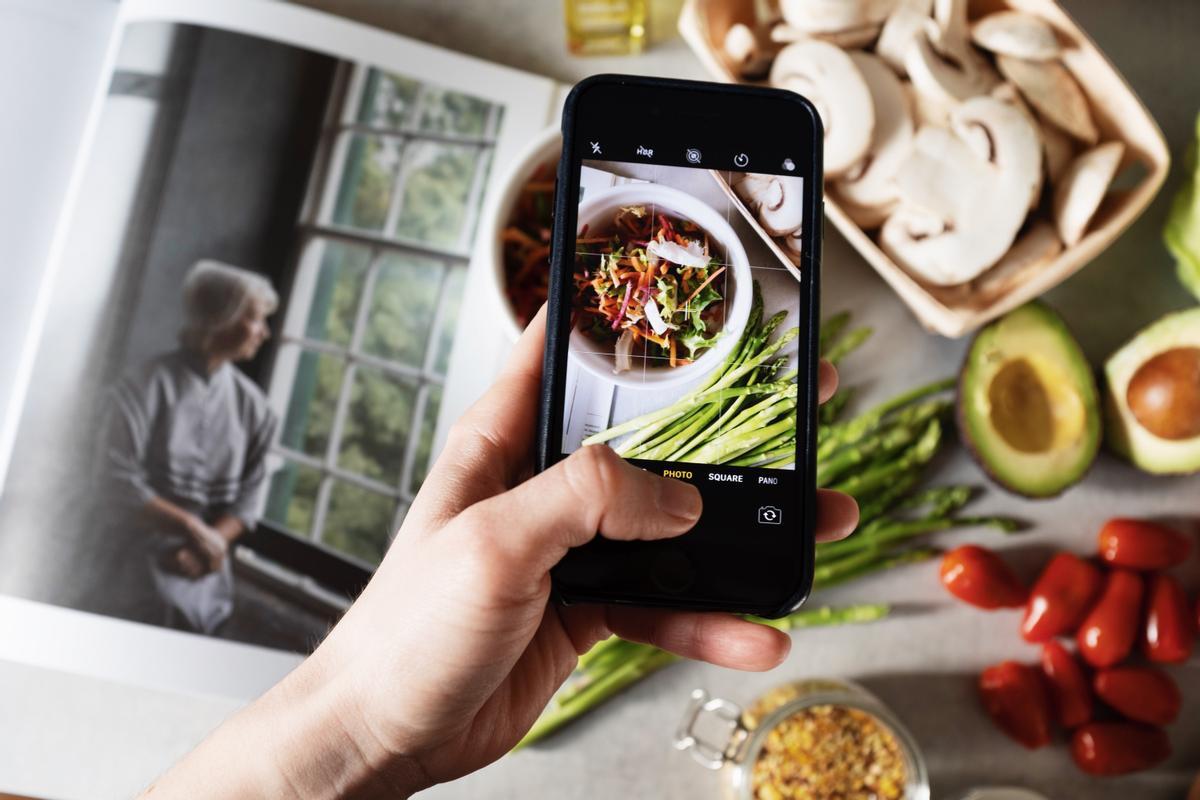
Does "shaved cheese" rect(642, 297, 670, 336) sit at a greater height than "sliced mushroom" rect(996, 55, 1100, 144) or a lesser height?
lesser

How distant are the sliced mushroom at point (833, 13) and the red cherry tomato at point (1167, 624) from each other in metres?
0.59

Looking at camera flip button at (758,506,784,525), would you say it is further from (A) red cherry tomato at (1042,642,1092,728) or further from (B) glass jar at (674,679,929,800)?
(A) red cherry tomato at (1042,642,1092,728)

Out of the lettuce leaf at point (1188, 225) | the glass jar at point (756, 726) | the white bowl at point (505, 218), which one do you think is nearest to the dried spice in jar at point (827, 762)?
the glass jar at point (756, 726)

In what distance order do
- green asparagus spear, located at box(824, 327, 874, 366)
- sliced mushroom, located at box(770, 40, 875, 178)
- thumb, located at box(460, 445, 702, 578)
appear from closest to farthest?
thumb, located at box(460, 445, 702, 578) → sliced mushroom, located at box(770, 40, 875, 178) → green asparagus spear, located at box(824, 327, 874, 366)

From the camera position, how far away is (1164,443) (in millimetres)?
812

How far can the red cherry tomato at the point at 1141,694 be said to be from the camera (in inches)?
33.2

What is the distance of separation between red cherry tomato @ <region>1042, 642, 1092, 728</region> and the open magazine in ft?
1.95

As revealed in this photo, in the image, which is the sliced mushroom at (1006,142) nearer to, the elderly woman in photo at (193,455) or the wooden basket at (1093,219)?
the wooden basket at (1093,219)

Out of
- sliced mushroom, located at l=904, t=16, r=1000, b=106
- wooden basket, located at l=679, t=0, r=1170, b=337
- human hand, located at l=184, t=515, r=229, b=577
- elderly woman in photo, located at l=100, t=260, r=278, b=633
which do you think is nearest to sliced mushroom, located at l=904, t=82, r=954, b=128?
sliced mushroom, located at l=904, t=16, r=1000, b=106

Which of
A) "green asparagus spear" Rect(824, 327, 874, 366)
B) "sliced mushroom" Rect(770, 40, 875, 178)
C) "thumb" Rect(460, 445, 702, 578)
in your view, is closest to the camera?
"thumb" Rect(460, 445, 702, 578)

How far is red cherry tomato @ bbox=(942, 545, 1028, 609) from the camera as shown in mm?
840

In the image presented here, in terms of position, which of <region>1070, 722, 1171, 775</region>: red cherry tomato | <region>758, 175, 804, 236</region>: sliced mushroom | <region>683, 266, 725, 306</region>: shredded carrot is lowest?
<region>1070, 722, 1171, 775</region>: red cherry tomato

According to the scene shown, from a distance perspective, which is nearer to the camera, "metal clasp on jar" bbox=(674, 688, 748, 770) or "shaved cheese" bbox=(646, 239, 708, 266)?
"shaved cheese" bbox=(646, 239, 708, 266)

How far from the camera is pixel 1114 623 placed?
2.78ft
